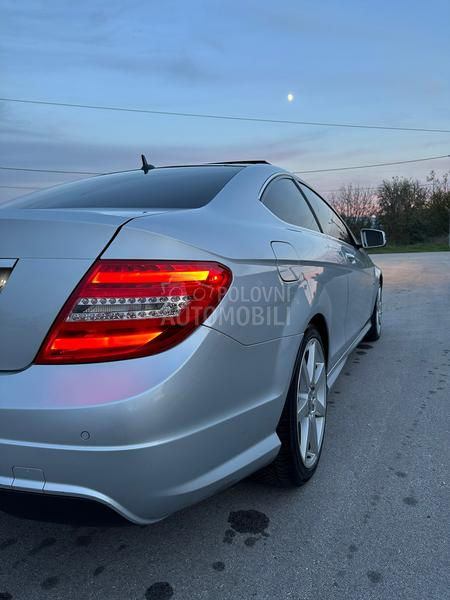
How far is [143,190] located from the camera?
2344 mm

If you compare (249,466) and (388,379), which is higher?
(249,466)

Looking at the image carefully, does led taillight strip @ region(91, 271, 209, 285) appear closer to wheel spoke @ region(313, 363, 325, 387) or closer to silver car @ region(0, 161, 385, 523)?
silver car @ region(0, 161, 385, 523)

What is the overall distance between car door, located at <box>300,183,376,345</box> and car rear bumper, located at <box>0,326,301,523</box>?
200cm

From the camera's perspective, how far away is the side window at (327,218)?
326cm

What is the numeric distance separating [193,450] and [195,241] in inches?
26.9

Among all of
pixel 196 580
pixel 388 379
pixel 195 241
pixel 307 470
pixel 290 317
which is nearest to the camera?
pixel 195 241

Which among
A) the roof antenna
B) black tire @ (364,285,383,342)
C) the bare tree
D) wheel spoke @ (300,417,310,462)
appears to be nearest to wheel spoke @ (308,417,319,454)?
wheel spoke @ (300,417,310,462)

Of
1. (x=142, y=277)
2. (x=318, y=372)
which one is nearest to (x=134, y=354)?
(x=142, y=277)

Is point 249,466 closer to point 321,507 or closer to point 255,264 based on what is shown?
point 321,507

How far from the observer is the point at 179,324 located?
1.49 m

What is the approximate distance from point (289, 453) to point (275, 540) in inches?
14.0

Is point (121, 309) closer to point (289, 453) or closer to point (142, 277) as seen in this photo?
point (142, 277)

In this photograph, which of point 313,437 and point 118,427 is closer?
point 118,427

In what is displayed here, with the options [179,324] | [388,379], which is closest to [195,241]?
[179,324]
